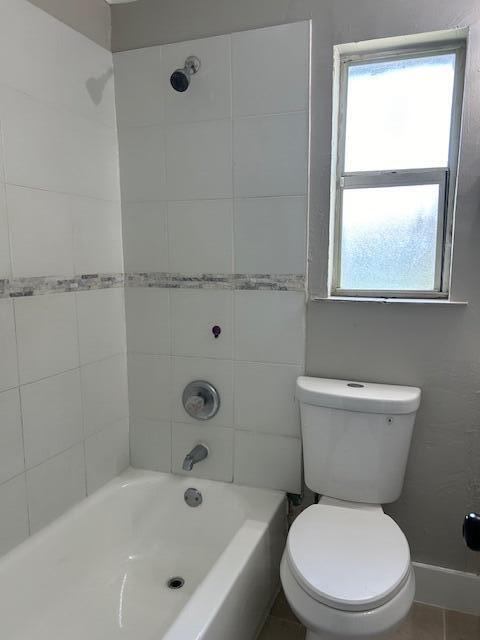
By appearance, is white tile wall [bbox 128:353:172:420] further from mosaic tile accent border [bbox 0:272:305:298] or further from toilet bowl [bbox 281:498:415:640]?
toilet bowl [bbox 281:498:415:640]

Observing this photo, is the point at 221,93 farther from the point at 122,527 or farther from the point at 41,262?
the point at 122,527

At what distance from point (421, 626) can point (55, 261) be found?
1.84 metres

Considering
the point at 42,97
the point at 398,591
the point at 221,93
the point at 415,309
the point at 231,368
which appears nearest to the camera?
the point at 398,591

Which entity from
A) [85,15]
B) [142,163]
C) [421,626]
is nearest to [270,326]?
[142,163]

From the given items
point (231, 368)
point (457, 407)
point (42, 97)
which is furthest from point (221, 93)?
point (457, 407)

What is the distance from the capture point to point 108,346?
6.13 feet

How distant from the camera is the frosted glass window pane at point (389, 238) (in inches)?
65.7

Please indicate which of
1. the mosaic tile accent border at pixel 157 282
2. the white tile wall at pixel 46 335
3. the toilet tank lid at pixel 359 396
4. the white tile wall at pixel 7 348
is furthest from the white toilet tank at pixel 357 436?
the white tile wall at pixel 7 348

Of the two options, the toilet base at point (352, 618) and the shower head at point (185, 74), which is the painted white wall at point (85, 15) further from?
the toilet base at point (352, 618)

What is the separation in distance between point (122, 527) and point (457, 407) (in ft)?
4.49

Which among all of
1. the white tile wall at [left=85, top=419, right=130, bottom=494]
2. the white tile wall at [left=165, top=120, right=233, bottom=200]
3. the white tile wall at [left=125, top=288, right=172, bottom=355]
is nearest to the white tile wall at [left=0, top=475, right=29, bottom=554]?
the white tile wall at [left=85, top=419, right=130, bottom=494]

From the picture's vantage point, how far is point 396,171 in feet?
5.49

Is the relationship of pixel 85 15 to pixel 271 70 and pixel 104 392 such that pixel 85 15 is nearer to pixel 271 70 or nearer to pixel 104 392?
pixel 271 70

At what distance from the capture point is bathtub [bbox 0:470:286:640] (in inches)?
53.1
